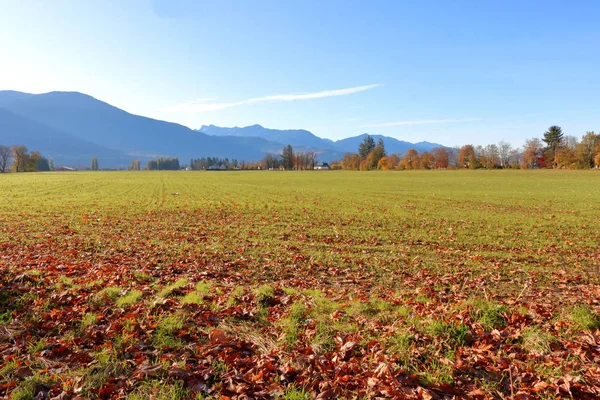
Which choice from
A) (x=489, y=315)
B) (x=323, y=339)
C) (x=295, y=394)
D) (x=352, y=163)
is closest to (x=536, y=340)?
(x=489, y=315)

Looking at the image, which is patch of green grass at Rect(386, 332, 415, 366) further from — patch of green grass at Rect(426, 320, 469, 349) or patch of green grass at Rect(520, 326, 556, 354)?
patch of green grass at Rect(520, 326, 556, 354)

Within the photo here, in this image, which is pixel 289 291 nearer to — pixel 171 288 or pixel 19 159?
pixel 171 288

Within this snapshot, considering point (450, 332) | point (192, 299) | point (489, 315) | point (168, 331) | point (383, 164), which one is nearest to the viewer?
point (450, 332)

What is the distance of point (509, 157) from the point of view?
543ft

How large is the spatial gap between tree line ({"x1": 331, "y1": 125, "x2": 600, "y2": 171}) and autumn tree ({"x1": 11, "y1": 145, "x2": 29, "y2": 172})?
484ft

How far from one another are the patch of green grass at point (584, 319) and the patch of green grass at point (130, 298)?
8484 millimetres

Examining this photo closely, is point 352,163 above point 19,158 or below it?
below

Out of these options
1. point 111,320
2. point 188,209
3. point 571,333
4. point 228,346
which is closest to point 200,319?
point 228,346

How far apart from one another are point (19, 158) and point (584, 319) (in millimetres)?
186479

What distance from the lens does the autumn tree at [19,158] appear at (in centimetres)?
14562

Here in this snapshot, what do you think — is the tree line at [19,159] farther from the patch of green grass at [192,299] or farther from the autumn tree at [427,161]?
the patch of green grass at [192,299]

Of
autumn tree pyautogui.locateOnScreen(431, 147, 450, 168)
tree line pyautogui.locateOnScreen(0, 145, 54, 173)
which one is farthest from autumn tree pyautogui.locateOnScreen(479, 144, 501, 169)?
tree line pyautogui.locateOnScreen(0, 145, 54, 173)

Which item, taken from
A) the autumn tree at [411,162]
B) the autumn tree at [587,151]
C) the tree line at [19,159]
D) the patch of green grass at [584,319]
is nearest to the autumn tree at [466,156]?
the autumn tree at [411,162]

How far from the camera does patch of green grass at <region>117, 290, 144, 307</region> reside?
7.40 metres
